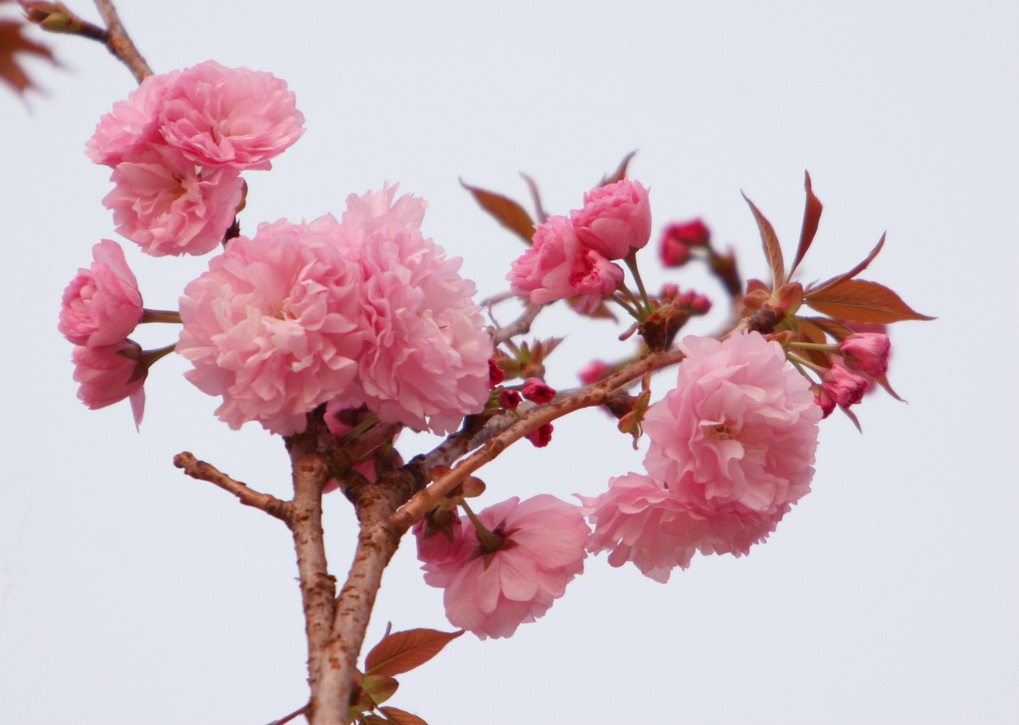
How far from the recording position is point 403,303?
54cm

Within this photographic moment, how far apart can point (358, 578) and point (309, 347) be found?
0.13 m

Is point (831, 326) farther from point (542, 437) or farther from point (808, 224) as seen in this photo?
point (542, 437)

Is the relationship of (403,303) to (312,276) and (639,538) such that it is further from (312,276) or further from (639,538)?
(639,538)

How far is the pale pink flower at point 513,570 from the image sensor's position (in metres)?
0.64

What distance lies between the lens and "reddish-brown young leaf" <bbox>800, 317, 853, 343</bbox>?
0.79m

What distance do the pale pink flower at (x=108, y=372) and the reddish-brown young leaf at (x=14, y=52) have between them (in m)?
1.48

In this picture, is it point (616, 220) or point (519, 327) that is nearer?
point (616, 220)

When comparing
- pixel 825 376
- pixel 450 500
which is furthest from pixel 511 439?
pixel 825 376

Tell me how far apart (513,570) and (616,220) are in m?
0.27

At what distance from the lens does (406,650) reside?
643 millimetres

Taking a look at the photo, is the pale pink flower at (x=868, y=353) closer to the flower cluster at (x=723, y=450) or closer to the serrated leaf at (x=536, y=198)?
the flower cluster at (x=723, y=450)

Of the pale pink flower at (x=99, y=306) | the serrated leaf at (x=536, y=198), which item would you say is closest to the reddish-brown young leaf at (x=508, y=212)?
the serrated leaf at (x=536, y=198)

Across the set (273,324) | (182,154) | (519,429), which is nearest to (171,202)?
(182,154)

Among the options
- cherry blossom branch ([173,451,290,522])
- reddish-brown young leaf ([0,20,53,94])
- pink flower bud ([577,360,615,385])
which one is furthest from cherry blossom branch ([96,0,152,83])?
reddish-brown young leaf ([0,20,53,94])
